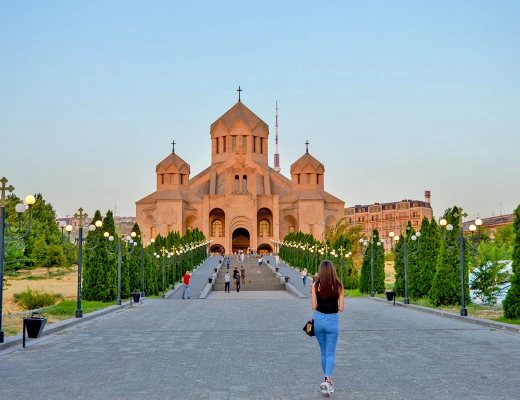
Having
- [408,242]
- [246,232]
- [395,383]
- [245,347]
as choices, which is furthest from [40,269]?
[395,383]

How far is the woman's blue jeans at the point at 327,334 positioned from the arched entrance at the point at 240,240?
69.3 m

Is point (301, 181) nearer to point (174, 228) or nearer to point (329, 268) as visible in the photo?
point (174, 228)

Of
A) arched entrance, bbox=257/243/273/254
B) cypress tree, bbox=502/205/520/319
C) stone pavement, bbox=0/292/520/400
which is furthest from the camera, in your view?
arched entrance, bbox=257/243/273/254

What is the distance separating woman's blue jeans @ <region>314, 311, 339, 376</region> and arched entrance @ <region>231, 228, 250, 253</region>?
69.3 meters

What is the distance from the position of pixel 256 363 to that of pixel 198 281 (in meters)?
29.9

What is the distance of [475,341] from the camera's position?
34.7ft

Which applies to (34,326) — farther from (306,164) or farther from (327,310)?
(306,164)

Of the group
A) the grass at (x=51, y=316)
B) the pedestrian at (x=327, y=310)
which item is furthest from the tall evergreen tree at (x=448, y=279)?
the pedestrian at (x=327, y=310)

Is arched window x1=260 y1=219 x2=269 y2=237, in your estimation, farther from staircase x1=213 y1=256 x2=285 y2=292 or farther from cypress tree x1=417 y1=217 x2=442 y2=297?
cypress tree x1=417 y1=217 x2=442 y2=297

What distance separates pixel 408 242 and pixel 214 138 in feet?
182

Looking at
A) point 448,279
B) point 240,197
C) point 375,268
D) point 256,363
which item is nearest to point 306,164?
point 240,197

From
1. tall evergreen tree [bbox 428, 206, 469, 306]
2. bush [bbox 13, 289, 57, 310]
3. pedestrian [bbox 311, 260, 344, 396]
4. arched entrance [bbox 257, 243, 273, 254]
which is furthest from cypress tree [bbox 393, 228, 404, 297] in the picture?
arched entrance [bbox 257, 243, 273, 254]

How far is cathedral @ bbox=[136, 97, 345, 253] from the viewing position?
227 feet

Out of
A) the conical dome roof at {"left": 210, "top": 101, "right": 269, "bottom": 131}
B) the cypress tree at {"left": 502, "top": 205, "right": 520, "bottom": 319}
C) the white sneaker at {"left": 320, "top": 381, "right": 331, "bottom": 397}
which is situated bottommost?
the white sneaker at {"left": 320, "top": 381, "right": 331, "bottom": 397}
